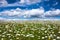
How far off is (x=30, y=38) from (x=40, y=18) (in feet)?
1.72

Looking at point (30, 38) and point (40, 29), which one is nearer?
point (30, 38)

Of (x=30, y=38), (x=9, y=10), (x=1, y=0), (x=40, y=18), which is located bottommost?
(x=30, y=38)

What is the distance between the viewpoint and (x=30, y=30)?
2184 millimetres

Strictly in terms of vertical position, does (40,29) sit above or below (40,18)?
below

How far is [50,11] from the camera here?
2391 mm

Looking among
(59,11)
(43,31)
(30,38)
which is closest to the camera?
(30,38)

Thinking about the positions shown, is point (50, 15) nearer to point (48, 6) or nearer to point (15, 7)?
point (48, 6)

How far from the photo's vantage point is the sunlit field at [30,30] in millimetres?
2021

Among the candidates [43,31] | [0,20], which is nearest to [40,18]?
[43,31]

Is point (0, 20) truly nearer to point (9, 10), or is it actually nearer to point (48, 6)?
point (9, 10)

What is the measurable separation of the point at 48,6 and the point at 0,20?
852 mm

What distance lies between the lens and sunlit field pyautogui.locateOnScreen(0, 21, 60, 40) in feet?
6.63

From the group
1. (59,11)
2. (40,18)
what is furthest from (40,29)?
(59,11)

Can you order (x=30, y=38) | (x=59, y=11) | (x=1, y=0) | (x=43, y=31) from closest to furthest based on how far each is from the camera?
(x=30, y=38) < (x=43, y=31) < (x=59, y=11) < (x=1, y=0)
